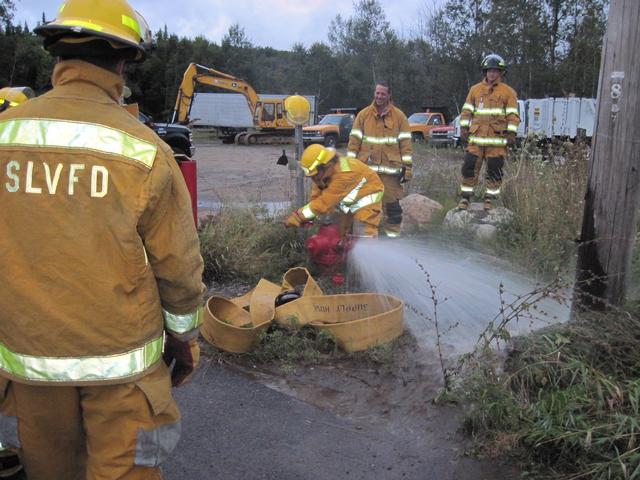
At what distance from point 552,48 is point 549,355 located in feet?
104

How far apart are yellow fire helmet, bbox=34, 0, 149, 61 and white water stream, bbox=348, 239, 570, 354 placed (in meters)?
2.88

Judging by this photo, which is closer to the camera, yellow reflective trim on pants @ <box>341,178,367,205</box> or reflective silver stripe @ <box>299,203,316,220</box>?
reflective silver stripe @ <box>299,203,316,220</box>

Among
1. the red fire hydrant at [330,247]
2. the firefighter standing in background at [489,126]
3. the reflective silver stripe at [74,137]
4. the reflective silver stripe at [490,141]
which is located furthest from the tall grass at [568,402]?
the reflective silver stripe at [490,141]

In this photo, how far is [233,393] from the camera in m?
3.59

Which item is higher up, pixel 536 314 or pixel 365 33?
pixel 365 33

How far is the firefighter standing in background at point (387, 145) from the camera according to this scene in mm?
7012

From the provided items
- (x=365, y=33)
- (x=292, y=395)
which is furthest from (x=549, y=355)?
(x=365, y=33)

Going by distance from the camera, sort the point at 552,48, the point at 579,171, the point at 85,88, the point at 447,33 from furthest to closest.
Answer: the point at 447,33 < the point at 552,48 < the point at 579,171 < the point at 85,88

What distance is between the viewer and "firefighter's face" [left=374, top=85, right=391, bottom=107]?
6.90 m

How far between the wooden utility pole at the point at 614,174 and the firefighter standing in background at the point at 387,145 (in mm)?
3639

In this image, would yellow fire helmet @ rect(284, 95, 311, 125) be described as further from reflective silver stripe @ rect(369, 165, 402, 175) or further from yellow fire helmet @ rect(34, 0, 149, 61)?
yellow fire helmet @ rect(34, 0, 149, 61)

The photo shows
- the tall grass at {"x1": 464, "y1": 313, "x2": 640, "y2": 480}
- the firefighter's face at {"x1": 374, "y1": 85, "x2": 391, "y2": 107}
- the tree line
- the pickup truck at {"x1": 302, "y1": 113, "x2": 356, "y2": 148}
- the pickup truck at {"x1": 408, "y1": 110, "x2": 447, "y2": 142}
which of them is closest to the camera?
the tall grass at {"x1": 464, "y1": 313, "x2": 640, "y2": 480}

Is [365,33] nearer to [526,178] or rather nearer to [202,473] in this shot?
[526,178]

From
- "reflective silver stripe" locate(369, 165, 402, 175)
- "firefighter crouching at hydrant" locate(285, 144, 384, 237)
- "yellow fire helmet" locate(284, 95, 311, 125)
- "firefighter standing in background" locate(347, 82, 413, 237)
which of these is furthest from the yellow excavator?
"firefighter crouching at hydrant" locate(285, 144, 384, 237)
